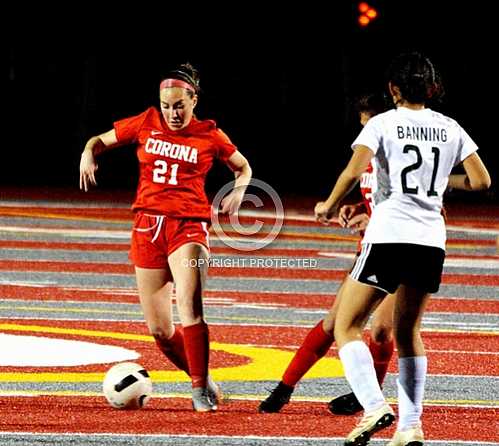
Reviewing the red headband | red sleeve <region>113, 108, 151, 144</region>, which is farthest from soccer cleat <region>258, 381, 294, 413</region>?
the red headband

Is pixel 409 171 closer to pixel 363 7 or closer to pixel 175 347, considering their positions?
pixel 175 347

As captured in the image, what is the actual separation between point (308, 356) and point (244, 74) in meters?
33.5

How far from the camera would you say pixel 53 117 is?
39.5 m

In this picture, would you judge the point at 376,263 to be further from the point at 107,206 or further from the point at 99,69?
the point at 99,69

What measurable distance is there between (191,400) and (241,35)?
111 ft

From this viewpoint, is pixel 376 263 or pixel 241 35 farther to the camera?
pixel 241 35

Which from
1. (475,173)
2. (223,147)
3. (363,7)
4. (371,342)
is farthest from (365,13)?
(475,173)

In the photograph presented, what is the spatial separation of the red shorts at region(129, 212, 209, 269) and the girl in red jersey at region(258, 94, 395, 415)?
89 centimetres

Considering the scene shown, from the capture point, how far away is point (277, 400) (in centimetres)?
874

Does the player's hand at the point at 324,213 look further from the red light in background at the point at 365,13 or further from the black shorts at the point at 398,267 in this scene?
the red light in background at the point at 365,13

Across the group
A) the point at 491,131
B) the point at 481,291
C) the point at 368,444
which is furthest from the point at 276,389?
the point at 491,131

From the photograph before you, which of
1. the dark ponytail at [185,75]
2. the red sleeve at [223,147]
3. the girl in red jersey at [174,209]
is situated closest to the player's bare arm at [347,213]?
the girl in red jersey at [174,209]

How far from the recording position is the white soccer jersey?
7215 millimetres

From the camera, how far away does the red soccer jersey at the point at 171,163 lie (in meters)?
9.13
